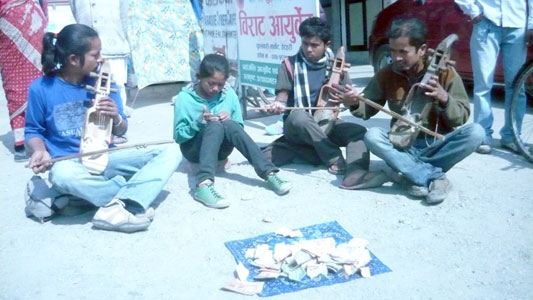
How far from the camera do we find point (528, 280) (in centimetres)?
261

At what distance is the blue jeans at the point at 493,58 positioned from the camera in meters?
4.56

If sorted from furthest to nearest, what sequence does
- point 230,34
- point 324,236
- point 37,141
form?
point 230,34 < point 37,141 < point 324,236

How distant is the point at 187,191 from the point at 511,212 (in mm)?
2082

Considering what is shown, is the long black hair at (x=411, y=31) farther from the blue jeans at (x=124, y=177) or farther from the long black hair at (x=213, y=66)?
the blue jeans at (x=124, y=177)

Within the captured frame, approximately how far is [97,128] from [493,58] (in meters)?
3.09

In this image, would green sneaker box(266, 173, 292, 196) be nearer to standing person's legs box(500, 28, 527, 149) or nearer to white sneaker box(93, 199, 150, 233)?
white sneaker box(93, 199, 150, 233)

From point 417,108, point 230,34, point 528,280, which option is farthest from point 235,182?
point 230,34

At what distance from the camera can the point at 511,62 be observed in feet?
15.2

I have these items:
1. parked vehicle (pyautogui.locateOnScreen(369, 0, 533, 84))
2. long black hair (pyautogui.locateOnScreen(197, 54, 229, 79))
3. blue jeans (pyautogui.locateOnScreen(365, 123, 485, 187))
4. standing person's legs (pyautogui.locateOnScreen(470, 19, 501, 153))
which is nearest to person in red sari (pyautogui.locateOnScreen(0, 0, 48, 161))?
long black hair (pyautogui.locateOnScreen(197, 54, 229, 79))

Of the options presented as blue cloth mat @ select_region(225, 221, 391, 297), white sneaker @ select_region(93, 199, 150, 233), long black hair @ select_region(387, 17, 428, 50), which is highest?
long black hair @ select_region(387, 17, 428, 50)

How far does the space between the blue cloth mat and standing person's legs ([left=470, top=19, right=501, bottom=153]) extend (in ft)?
6.43

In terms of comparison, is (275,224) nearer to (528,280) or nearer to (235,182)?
(235,182)

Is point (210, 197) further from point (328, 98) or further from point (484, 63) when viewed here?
point (484, 63)

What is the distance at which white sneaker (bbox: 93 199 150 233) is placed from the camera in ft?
10.8
